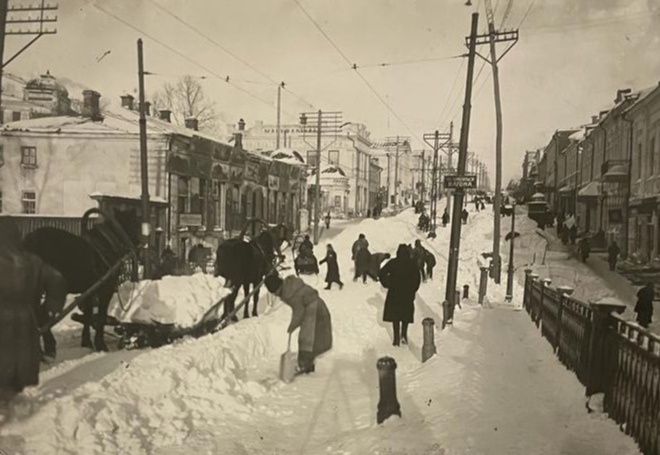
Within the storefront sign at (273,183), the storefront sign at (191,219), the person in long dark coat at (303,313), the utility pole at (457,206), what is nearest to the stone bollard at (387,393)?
the person in long dark coat at (303,313)

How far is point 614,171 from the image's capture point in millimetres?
6074

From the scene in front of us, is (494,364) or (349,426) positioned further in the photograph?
(494,364)

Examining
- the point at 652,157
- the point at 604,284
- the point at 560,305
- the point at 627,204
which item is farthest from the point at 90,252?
the point at 604,284

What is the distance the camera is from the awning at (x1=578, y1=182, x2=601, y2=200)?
6475mm

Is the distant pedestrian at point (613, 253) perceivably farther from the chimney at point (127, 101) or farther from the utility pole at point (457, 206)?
the chimney at point (127, 101)

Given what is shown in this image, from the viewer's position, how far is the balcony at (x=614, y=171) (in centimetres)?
573

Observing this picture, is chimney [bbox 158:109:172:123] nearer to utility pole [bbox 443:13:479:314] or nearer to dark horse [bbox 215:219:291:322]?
dark horse [bbox 215:219:291:322]

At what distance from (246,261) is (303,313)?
221 cm

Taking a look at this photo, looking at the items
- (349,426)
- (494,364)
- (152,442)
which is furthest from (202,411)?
(494,364)

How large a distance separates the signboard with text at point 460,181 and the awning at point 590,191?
1.88 meters

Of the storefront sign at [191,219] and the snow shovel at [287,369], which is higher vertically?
the storefront sign at [191,219]

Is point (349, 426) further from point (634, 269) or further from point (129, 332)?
point (634, 269)

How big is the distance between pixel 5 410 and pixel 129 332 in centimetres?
266

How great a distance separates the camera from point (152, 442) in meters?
4.16
